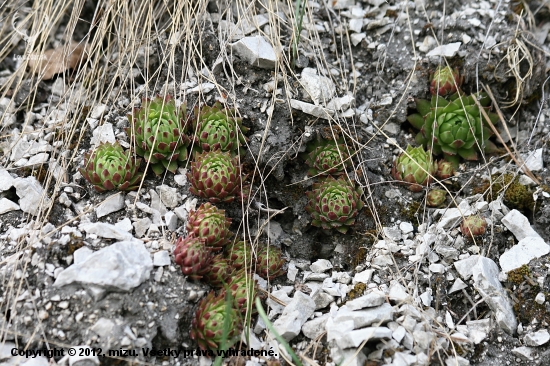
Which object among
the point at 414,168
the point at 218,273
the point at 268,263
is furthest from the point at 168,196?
the point at 414,168

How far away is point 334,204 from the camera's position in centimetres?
285

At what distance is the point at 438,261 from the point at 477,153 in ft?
2.76

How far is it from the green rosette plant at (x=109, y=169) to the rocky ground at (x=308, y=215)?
65 mm

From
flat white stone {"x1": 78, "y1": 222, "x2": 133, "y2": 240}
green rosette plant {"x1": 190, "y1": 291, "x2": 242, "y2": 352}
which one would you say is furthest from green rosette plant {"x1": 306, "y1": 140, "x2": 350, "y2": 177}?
flat white stone {"x1": 78, "y1": 222, "x2": 133, "y2": 240}

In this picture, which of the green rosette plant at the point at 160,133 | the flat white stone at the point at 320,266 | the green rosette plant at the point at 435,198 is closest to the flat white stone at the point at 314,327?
the flat white stone at the point at 320,266

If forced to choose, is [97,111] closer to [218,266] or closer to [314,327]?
[218,266]

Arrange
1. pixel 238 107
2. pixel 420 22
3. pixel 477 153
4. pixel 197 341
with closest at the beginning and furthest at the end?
pixel 197 341
pixel 238 107
pixel 477 153
pixel 420 22

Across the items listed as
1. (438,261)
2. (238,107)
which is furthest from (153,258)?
(438,261)

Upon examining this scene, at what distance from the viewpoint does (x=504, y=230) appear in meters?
2.84

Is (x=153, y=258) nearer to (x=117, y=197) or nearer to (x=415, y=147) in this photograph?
(x=117, y=197)

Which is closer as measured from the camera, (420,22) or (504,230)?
(504,230)

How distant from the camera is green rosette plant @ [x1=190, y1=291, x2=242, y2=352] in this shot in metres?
2.36

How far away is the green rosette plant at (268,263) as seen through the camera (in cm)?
272

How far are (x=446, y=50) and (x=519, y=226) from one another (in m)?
1.16
